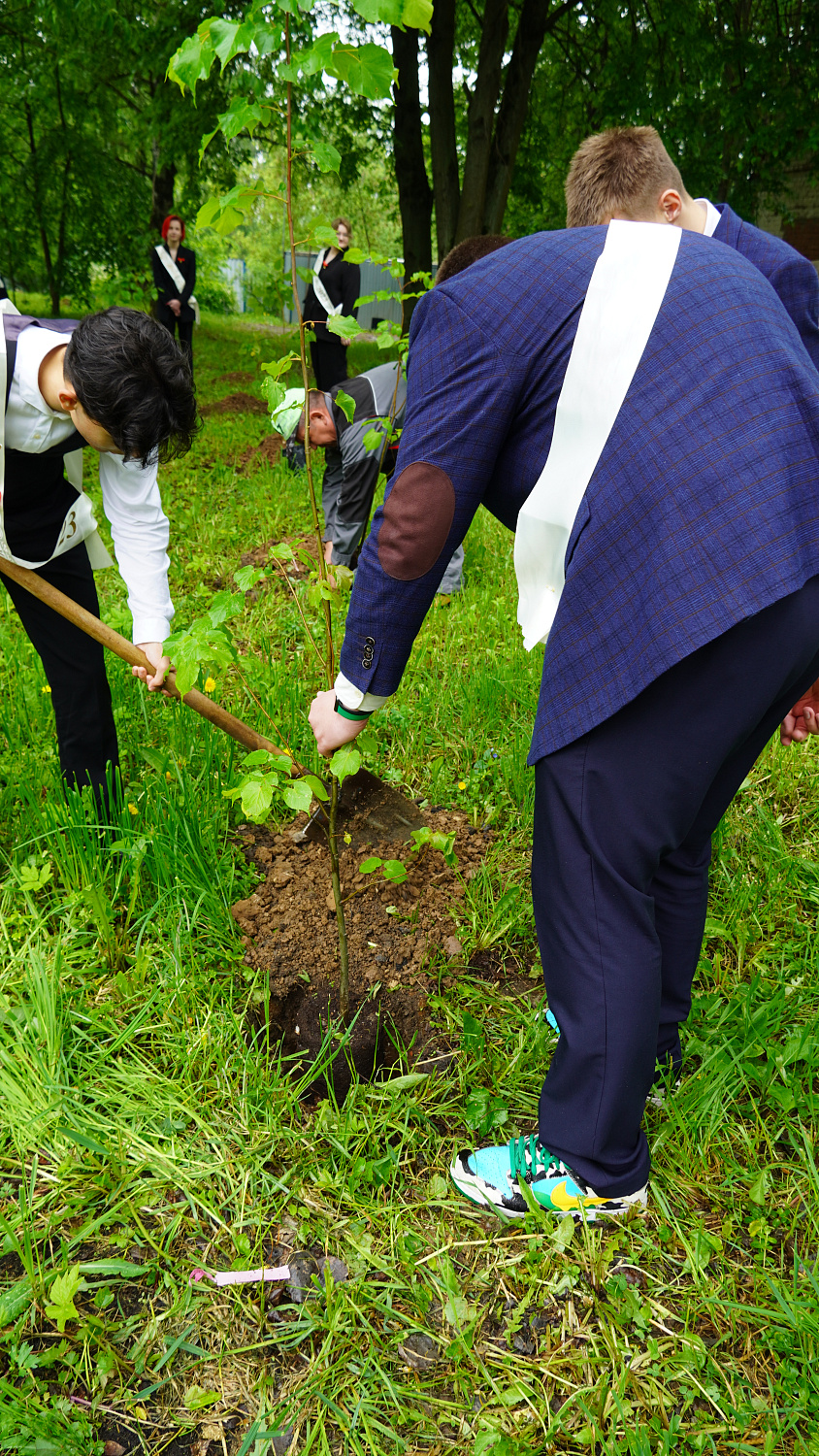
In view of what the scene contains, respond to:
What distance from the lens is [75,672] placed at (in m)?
2.23

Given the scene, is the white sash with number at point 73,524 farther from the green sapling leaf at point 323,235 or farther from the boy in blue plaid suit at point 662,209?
the boy in blue plaid suit at point 662,209

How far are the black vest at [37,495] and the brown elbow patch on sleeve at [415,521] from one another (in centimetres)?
110

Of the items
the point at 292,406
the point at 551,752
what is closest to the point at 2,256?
the point at 292,406

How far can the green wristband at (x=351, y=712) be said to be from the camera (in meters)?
1.50

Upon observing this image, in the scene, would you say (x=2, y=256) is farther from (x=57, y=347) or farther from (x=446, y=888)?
(x=446, y=888)

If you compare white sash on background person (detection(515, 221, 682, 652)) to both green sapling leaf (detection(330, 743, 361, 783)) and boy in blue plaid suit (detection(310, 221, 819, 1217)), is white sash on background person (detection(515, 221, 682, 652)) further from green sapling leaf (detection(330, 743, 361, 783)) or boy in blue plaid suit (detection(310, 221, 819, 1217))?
green sapling leaf (detection(330, 743, 361, 783))

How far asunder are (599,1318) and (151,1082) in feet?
3.33

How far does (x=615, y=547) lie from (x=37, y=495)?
1.57 m

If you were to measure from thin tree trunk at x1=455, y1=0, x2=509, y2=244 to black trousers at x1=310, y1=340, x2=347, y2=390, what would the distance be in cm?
143

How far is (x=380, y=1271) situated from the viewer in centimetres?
150

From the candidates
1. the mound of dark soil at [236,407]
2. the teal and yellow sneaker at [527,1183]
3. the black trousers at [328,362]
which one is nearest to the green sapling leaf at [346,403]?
the teal and yellow sneaker at [527,1183]

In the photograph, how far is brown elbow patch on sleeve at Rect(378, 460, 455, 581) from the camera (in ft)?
4.16

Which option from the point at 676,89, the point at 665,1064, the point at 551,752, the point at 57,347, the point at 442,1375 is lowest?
the point at 442,1375

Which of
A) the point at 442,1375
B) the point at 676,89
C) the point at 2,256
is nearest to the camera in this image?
the point at 442,1375
